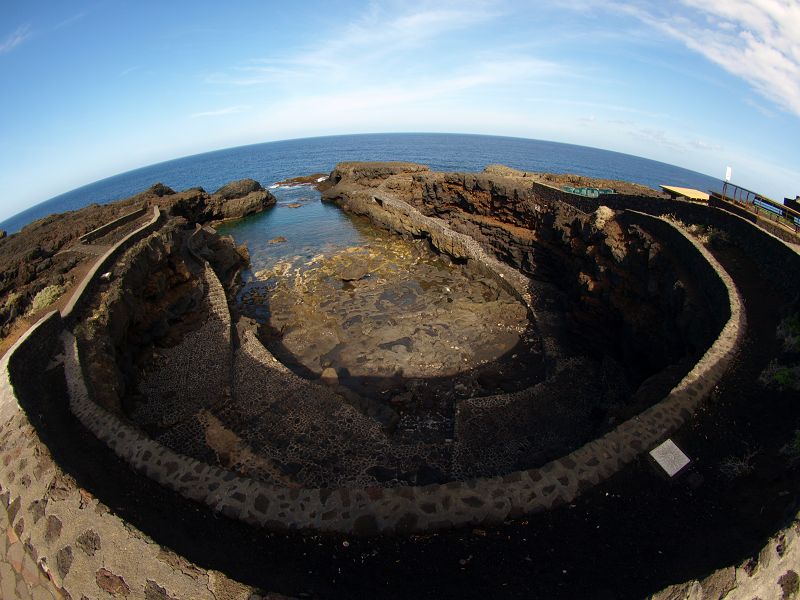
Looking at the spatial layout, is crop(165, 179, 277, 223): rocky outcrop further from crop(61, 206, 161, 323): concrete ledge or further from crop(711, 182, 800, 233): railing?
crop(711, 182, 800, 233): railing

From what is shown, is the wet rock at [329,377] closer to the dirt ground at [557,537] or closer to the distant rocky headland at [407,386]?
the distant rocky headland at [407,386]

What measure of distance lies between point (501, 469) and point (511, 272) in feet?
50.3

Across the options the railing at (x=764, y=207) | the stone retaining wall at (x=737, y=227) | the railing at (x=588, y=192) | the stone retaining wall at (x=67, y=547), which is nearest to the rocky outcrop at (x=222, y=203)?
the stone retaining wall at (x=67, y=547)

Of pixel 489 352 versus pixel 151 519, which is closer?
pixel 151 519

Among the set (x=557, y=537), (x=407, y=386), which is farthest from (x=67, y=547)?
(x=407, y=386)

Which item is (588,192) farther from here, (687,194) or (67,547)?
(67,547)

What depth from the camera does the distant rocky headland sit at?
22.2ft

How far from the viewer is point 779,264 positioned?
36.9ft

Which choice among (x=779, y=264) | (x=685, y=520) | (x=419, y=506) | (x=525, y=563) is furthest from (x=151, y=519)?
(x=779, y=264)

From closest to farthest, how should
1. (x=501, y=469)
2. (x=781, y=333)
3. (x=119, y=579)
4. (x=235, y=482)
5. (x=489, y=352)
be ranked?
(x=119, y=579) → (x=235, y=482) → (x=781, y=333) → (x=501, y=469) → (x=489, y=352)

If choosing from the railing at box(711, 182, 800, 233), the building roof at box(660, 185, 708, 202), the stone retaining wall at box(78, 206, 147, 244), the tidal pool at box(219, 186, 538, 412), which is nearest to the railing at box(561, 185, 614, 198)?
the building roof at box(660, 185, 708, 202)

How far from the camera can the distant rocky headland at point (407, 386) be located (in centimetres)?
678

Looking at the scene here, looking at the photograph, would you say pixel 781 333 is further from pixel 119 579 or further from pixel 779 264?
pixel 119 579

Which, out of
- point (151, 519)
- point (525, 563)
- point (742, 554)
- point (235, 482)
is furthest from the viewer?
point (235, 482)
